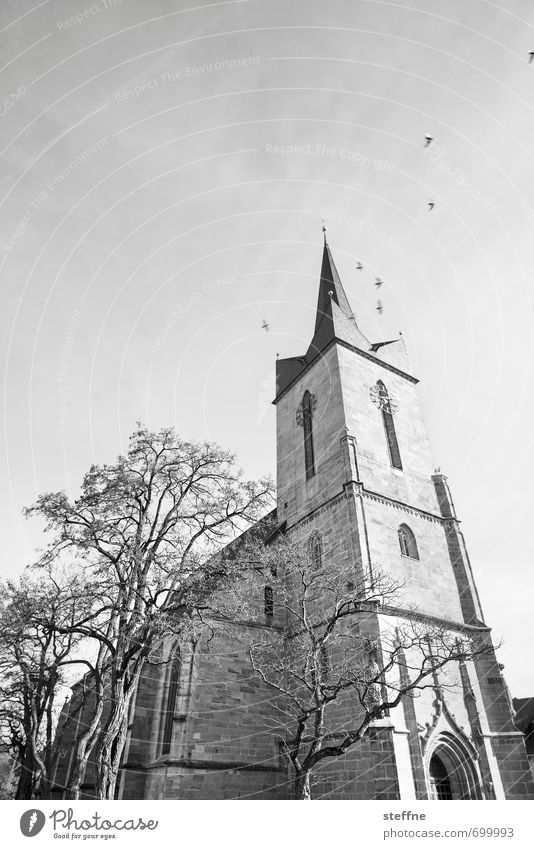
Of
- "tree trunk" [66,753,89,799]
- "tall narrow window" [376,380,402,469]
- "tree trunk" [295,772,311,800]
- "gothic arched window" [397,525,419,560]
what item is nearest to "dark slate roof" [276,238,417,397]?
"tall narrow window" [376,380,402,469]

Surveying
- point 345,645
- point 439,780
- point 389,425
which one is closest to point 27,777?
point 345,645

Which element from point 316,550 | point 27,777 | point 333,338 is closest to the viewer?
point 27,777

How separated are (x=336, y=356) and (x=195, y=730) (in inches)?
659

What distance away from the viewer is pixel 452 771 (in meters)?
14.9

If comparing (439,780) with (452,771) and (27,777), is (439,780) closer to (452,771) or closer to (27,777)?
(452,771)

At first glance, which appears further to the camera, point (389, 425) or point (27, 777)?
point (389, 425)

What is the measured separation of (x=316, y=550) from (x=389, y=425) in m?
7.47

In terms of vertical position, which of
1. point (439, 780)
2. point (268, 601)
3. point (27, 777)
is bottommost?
point (439, 780)

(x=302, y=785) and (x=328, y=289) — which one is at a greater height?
(x=328, y=289)

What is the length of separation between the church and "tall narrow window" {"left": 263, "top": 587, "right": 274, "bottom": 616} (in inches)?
2.1

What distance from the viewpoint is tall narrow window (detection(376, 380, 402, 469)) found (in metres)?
22.3
